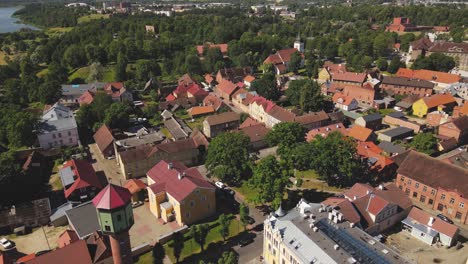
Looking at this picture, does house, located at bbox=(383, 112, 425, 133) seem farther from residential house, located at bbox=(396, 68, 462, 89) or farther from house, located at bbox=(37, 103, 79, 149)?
house, located at bbox=(37, 103, 79, 149)

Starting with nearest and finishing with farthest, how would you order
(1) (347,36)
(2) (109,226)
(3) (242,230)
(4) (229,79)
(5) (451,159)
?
(2) (109,226), (3) (242,230), (5) (451,159), (4) (229,79), (1) (347,36)

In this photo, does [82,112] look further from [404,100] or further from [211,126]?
[404,100]

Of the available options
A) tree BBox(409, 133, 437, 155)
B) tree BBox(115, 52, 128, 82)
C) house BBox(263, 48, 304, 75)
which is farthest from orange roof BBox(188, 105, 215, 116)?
tree BBox(409, 133, 437, 155)

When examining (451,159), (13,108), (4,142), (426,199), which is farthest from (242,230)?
(13,108)

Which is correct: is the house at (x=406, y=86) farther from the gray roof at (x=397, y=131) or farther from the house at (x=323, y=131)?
the house at (x=323, y=131)

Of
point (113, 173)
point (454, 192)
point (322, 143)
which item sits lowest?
point (113, 173)

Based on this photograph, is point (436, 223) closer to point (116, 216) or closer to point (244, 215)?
point (244, 215)
